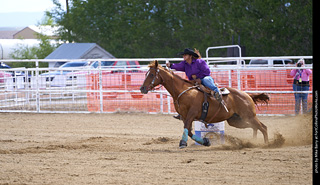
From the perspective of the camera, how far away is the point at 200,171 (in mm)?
6883

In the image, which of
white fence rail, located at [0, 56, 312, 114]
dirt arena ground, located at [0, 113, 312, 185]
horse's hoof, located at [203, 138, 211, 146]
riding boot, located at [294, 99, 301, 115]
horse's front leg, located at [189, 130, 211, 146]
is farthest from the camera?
white fence rail, located at [0, 56, 312, 114]

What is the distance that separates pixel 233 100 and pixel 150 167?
3092mm

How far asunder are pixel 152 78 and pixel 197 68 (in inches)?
35.7

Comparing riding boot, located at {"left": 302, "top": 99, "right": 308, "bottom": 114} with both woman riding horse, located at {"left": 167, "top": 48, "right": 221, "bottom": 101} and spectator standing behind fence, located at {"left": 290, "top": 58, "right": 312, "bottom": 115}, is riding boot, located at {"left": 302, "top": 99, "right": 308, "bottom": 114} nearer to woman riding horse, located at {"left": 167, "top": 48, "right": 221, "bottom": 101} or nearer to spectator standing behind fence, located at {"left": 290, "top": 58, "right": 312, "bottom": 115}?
spectator standing behind fence, located at {"left": 290, "top": 58, "right": 312, "bottom": 115}

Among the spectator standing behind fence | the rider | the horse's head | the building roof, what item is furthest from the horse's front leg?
the building roof

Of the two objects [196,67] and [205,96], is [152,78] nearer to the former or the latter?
[196,67]

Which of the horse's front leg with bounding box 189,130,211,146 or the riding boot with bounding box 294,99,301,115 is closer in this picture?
the horse's front leg with bounding box 189,130,211,146

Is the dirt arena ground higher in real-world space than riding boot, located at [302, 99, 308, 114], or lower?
lower

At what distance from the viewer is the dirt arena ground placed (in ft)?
21.2

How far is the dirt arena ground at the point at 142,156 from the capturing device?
254 inches

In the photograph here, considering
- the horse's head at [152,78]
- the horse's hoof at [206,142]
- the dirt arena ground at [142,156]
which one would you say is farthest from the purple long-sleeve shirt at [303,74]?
the horse's head at [152,78]

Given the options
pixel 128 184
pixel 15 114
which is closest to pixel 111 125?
pixel 15 114

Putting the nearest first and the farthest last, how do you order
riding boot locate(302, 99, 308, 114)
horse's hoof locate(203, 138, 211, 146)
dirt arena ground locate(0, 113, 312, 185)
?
dirt arena ground locate(0, 113, 312, 185)
horse's hoof locate(203, 138, 211, 146)
riding boot locate(302, 99, 308, 114)

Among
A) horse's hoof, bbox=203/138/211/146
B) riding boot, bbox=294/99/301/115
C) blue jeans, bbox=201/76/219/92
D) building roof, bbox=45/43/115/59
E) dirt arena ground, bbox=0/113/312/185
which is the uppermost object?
building roof, bbox=45/43/115/59
